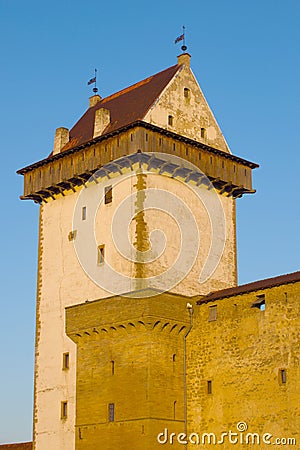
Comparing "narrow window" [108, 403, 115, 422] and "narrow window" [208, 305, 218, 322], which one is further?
"narrow window" [208, 305, 218, 322]

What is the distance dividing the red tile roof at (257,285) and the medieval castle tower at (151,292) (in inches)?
3.5

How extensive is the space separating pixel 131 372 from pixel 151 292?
3247 mm

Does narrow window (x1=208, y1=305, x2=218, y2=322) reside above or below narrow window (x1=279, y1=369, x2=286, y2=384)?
above

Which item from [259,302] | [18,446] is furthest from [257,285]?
[18,446]

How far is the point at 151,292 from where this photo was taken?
3167cm

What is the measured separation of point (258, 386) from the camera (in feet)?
97.1

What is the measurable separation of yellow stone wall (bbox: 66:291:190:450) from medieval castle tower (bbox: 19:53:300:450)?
0.20ft

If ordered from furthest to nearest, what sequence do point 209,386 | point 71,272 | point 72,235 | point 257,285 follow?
point 72,235 < point 71,272 < point 209,386 < point 257,285

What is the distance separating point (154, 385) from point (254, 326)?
4.48 meters

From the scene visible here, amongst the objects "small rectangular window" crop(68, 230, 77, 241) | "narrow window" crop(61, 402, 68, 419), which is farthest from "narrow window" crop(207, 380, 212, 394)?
"small rectangular window" crop(68, 230, 77, 241)

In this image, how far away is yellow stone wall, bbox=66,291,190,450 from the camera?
30734 millimetres

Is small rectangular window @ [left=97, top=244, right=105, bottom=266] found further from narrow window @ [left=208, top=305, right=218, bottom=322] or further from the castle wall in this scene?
narrow window @ [left=208, top=305, right=218, bottom=322]

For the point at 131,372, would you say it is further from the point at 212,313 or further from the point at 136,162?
the point at 136,162

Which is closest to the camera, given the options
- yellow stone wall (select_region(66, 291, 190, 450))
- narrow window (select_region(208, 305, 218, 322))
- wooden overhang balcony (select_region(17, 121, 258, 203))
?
yellow stone wall (select_region(66, 291, 190, 450))
